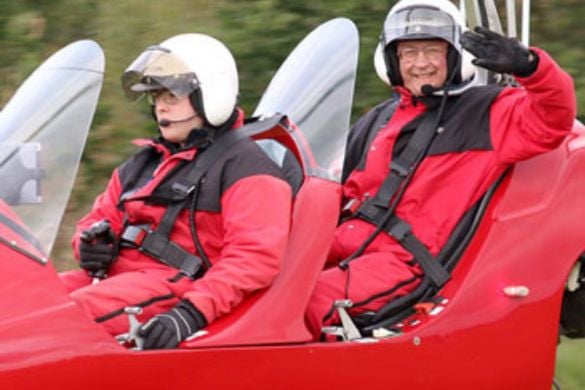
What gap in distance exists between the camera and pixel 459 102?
556 centimetres

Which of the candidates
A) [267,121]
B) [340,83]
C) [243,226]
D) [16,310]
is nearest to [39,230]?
[16,310]

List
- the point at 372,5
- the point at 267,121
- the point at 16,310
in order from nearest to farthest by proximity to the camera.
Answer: the point at 16,310 < the point at 267,121 < the point at 372,5

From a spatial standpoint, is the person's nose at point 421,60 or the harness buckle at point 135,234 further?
the person's nose at point 421,60

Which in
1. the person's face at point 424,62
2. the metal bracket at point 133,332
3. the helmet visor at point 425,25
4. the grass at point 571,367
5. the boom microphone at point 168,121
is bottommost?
the grass at point 571,367

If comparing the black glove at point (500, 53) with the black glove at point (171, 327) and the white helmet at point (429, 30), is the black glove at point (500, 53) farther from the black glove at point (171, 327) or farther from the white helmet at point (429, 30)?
the black glove at point (171, 327)

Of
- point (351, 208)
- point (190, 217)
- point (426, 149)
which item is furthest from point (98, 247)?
point (426, 149)

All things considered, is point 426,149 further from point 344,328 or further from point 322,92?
point 344,328

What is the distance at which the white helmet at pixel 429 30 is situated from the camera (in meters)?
5.46

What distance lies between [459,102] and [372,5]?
3.71 m

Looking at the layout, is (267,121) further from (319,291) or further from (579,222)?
(579,222)

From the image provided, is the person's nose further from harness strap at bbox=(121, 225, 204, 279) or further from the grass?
the grass

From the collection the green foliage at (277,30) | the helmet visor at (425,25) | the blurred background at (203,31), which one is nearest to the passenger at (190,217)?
the helmet visor at (425,25)

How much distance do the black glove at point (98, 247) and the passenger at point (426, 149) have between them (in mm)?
756

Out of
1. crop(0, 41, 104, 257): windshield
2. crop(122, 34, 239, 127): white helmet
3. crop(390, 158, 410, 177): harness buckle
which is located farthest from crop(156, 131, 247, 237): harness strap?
crop(390, 158, 410, 177): harness buckle
